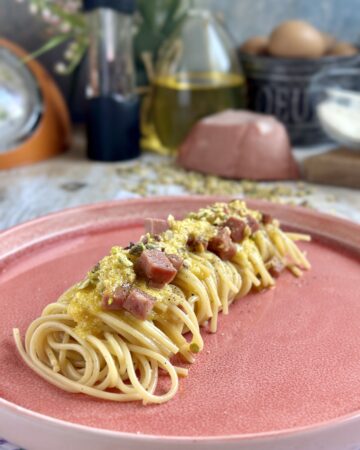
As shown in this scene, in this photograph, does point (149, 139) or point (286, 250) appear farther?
point (149, 139)

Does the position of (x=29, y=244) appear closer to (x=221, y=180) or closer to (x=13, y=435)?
(x=13, y=435)

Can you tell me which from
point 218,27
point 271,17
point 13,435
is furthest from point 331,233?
point 271,17

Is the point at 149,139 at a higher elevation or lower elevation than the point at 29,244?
lower

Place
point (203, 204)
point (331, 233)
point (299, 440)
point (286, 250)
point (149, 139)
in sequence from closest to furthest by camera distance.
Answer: point (299, 440) → point (286, 250) → point (331, 233) → point (203, 204) → point (149, 139)

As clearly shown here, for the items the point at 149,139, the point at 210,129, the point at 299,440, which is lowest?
the point at 149,139

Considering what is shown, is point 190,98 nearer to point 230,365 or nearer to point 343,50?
point 343,50

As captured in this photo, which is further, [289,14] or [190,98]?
[289,14]

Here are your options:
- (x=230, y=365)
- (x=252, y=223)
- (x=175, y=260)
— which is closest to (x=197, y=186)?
(x=252, y=223)

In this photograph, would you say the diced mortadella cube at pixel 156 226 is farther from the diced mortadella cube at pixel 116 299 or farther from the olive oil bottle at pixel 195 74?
the olive oil bottle at pixel 195 74
